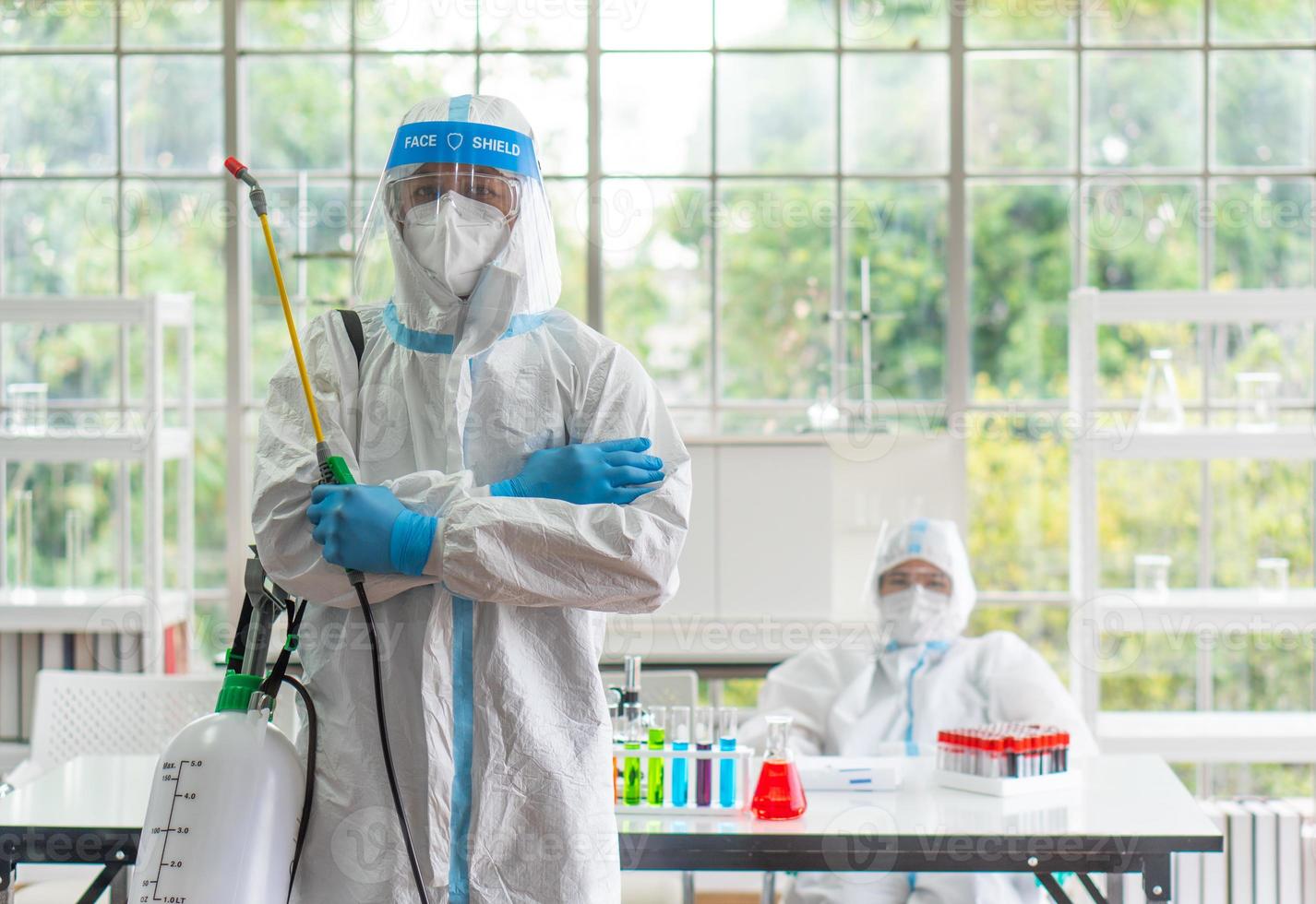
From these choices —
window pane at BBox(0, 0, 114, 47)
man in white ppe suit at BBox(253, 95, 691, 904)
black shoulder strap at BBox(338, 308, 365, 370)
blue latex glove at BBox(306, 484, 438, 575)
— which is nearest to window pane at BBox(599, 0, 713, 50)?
window pane at BBox(0, 0, 114, 47)

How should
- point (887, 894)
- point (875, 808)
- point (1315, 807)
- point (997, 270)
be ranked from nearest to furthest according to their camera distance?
point (875, 808), point (887, 894), point (1315, 807), point (997, 270)

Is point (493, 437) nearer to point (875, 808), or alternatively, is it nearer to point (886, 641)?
point (875, 808)

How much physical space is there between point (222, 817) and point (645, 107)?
2978mm

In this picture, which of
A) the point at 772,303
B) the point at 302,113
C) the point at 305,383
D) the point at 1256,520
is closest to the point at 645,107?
the point at 772,303

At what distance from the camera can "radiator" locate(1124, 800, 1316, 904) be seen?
2791 millimetres

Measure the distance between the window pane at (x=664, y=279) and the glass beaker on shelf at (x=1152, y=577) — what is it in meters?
1.34

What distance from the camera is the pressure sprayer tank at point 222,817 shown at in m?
1.37

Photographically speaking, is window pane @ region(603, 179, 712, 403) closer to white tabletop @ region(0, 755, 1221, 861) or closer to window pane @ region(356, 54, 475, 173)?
window pane @ region(356, 54, 475, 173)

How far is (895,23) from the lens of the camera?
13.5ft

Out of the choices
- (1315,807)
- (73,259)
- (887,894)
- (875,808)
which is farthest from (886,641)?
(73,259)

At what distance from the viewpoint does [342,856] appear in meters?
1.41

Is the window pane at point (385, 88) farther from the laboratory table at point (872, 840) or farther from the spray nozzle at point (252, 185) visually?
the spray nozzle at point (252, 185)

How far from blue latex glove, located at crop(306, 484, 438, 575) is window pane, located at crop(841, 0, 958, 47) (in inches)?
119

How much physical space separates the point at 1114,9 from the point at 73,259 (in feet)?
10.8
